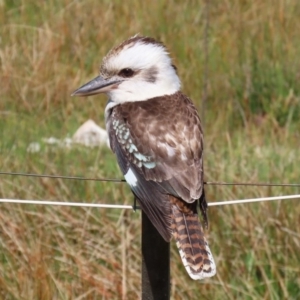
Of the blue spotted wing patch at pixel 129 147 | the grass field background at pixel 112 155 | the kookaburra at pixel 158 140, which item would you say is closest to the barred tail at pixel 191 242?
the kookaburra at pixel 158 140

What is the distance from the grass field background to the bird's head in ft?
2.57

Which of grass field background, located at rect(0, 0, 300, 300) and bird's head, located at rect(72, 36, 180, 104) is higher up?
bird's head, located at rect(72, 36, 180, 104)

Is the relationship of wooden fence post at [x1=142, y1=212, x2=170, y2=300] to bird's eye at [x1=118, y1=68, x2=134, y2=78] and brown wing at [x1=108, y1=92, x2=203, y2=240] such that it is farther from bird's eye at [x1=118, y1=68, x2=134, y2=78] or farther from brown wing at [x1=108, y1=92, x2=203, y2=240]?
bird's eye at [x1=118, y1=68, x2=134, y2=78]

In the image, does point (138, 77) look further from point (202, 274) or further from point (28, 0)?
point (28, 0)

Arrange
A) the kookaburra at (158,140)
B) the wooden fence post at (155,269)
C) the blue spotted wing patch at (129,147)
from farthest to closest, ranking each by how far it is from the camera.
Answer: the blue spotted wing patch at (129,147) < the kookaburra at (158,140) < the wooden fence post at (155,269)

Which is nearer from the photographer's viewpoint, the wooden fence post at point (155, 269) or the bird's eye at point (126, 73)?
the wooden fence post at point (155, 269)

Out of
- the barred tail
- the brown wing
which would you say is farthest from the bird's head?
the barred tail

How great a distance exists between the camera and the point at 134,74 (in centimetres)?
468

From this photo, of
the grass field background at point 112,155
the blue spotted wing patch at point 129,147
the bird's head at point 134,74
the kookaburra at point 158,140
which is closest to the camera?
the kookaburra at point 158,140

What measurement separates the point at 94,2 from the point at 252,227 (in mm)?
3768

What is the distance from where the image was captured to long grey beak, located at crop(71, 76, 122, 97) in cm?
464

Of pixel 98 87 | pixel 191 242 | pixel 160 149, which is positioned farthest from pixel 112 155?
pixel 191 242

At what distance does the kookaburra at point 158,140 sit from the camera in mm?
3848

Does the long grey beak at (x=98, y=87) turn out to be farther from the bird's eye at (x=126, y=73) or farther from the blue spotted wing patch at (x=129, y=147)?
the blue spotted wing patch at (x=129, y=147)
